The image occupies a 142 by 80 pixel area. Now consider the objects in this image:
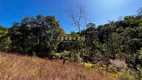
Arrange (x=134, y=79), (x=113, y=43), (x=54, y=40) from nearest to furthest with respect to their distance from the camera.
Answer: (x=134, y=79), (x=54, y=40), (x=113, y=43)

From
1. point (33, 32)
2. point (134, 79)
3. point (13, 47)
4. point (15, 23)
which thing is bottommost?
point (134, 79)

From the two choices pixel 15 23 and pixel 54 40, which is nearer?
pixel 54 40

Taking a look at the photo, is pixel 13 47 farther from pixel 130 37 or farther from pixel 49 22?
pixel 130 37

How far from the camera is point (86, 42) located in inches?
1053

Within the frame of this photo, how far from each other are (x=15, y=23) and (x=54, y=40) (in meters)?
7.93

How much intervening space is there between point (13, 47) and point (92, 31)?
48.5 ft

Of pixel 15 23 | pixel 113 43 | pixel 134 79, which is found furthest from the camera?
pixel 113 43

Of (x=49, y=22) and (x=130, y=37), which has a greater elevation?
(x=49, y=22)

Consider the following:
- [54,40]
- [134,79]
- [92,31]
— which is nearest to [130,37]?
[92,31]

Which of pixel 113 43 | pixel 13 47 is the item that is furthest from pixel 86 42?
pixel 13 47

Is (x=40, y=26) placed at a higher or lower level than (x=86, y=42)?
higher

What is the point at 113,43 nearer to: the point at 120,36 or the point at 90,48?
the point at 120,36

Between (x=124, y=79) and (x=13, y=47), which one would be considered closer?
(x=124, y=79)

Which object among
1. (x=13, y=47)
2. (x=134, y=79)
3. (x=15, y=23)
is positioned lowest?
(x=134, y=79)
